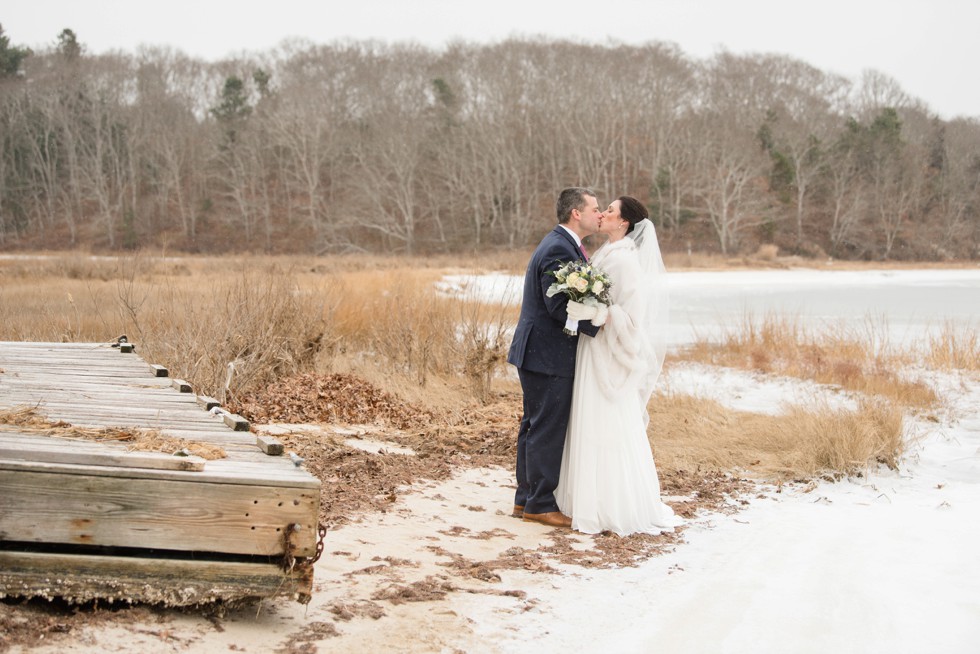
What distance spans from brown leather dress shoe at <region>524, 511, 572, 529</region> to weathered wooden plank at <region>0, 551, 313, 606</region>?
9.83ft

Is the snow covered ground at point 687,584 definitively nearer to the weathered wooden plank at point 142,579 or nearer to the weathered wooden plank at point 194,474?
A: the weathered wooden plank at point 142,579

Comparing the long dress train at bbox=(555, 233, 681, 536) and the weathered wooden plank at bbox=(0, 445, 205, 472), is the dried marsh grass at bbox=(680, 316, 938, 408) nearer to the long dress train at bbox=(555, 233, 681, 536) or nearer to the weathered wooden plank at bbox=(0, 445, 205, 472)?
the long dress train at bbox=(555, 233, 681, 536)

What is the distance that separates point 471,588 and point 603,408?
1960 millimetres

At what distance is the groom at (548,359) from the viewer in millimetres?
7035

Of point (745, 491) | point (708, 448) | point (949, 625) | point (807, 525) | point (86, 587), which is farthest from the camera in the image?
point (708, 448)

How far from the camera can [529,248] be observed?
58000mm

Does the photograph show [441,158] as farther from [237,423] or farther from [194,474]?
[194,474]

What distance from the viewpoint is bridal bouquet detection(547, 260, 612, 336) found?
21.7 ft

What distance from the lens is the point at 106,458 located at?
13.6ft

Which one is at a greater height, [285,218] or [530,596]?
[285,218]

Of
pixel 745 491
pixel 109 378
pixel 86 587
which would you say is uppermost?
pixel 109 378

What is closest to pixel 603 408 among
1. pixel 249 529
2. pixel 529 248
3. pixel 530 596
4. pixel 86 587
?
pixel 530 596

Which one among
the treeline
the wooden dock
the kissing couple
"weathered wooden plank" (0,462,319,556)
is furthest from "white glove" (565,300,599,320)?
the treeline

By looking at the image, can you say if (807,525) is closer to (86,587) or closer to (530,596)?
(530,596)
